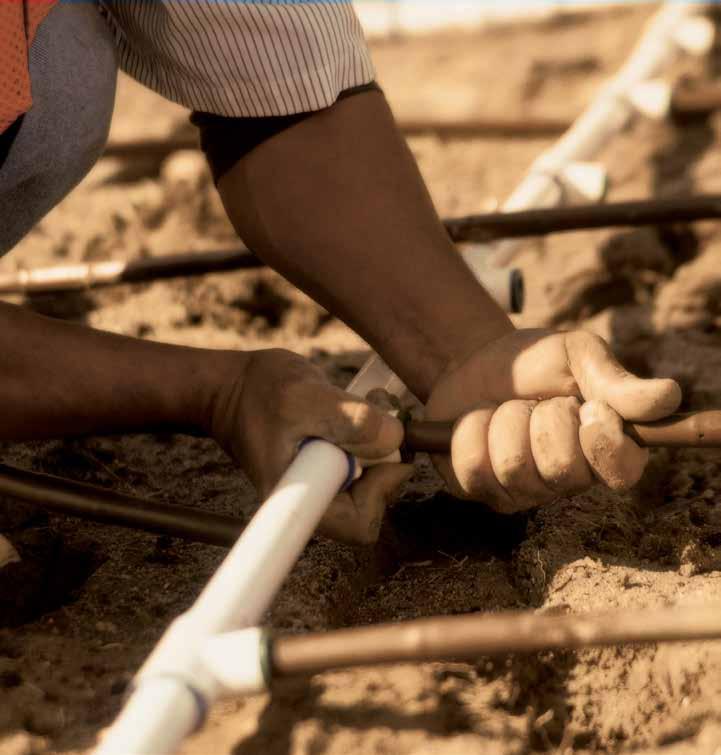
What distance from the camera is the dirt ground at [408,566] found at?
87 cm

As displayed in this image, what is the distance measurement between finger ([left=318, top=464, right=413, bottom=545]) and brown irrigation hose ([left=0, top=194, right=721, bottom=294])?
0.63 metres

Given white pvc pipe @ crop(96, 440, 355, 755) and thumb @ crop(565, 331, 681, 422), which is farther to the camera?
thumb @ crop(565, 331, 681, 422)

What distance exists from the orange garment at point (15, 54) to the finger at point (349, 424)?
39 cm

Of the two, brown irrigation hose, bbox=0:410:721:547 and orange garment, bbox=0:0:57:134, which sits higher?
orange garment, bbox=0:0:57:134

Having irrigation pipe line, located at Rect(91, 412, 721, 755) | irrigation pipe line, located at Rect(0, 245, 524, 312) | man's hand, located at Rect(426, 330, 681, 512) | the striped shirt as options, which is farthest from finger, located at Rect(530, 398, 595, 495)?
irrigation pipe line, located at Rect(0, 245, 524, 312)

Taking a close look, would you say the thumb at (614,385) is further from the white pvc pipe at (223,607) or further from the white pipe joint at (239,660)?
the white pipe joint at (239,660)

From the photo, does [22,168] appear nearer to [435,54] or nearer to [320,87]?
[320,87]

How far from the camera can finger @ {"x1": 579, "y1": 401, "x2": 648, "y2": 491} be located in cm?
98

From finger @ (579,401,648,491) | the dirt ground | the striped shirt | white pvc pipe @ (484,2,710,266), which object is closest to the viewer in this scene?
the dirt ground

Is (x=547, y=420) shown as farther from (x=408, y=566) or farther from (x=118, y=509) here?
(x=118, y=509)

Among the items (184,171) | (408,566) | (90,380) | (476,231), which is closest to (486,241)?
(476,231)

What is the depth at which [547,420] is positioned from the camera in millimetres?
1024

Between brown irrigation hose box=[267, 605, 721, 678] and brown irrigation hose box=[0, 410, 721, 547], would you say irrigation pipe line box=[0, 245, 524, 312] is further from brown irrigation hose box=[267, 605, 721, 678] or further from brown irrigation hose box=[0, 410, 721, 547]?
brown irrigation hose box=[267, 605, 721, 678]

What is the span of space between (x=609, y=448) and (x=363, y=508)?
0.24 m
